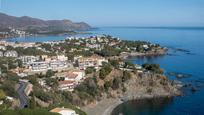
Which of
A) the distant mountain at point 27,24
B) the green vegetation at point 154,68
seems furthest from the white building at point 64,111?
the distant mountain at point 27,24

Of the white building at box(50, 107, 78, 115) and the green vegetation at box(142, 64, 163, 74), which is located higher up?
the white building at box(50, 107, 78, 115)

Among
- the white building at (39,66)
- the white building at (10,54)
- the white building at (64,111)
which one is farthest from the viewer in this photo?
the white building at (10,54)

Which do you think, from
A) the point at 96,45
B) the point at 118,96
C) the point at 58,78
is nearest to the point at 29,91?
the point at 58,78

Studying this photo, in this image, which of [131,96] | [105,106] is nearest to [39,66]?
[131,96]

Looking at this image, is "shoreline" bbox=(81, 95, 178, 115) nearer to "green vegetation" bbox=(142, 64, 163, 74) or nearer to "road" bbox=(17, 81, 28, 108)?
"road" bbox=(17, 81, 28, 108)

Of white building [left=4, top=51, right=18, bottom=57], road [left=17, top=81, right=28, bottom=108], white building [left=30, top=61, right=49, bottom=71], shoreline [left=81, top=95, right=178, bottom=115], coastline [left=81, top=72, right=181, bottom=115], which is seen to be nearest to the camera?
road [left=17, top=81, right=28, bottom=108]

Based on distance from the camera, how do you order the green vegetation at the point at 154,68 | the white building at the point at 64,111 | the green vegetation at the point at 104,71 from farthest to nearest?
the green vegetation at the point at 154,68, the green vegetation at the point at 104,71, the white building at the point at 64,111

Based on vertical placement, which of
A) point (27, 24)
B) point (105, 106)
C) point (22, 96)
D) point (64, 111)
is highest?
point (64, 111)

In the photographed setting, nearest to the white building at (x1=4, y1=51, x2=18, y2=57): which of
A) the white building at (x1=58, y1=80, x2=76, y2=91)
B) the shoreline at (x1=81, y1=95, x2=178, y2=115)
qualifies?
the white building at (x1=58, y1=80, x2=76, y2=91)

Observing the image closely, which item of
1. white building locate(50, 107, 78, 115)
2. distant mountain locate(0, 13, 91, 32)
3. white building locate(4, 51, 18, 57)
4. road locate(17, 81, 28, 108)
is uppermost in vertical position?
white building locate(50, 107, 78, 115)

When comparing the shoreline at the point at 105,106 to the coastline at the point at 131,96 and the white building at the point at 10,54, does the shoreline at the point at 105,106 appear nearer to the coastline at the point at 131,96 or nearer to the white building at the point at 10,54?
the coastline at the point at 131,96

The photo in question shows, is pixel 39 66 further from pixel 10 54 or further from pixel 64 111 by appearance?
pixel 64 111

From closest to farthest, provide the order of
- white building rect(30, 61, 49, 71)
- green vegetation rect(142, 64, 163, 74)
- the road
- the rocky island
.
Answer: the road → the rocky island → green vegetation rect(142, 64, 163, 74) → white building rect(30, 61, 49, 71)
